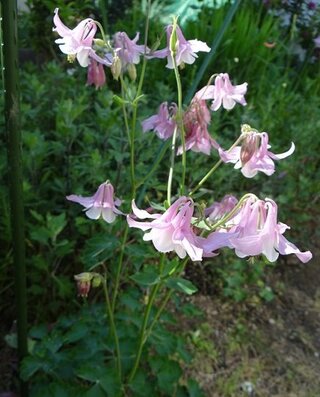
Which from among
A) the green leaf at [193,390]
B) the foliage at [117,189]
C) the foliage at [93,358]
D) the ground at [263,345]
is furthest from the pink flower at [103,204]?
the ground at [263,345]

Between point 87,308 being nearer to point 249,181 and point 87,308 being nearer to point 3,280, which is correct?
point 3,280

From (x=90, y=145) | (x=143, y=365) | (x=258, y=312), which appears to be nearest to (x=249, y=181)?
(x=258, y=312)

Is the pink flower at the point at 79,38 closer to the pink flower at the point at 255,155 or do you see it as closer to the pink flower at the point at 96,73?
the pink flower at the point at 96,73

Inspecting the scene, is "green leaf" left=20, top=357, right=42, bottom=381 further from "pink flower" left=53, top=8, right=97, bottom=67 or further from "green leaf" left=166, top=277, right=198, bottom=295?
"pink flower" left=53, top=8, right=97, bottom=67

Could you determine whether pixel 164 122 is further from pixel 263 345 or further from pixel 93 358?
pixel 263 345

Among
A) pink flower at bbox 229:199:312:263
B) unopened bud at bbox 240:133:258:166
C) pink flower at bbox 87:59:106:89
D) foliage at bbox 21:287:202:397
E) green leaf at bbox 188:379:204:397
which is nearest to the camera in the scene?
pink flower at bbox 229:199:312:263

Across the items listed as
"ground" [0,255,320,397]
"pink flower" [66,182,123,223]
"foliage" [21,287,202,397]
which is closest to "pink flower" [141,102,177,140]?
"pink flower" [66,182,123,223]
